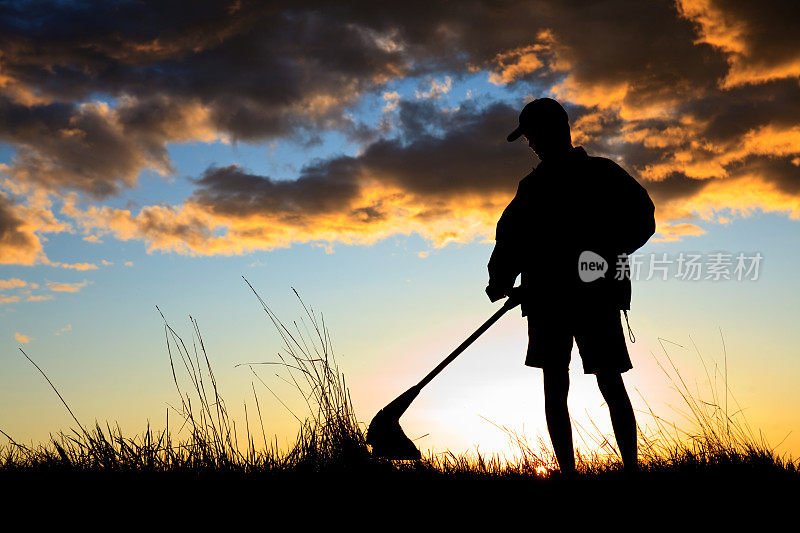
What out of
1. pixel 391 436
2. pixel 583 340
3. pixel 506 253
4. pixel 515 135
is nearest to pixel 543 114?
pixel 515 135

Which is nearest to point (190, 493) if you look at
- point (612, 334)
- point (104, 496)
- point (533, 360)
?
point (104, 496)

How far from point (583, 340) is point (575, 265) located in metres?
0.47

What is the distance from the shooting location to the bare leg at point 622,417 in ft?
13.8

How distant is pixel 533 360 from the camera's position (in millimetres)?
4402

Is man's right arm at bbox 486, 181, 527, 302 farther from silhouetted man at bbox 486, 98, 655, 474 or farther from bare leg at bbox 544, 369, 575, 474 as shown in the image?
bare leg at bbox 544, 369, 575, 474

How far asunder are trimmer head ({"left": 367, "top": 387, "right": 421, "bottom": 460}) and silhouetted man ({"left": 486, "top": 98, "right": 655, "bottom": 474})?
37.7 inches

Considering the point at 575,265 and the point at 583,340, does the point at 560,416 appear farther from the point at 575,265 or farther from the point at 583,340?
the point at 575,265

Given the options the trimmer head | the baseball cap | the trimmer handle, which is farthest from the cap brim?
the trimmer head

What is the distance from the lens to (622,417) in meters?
4.20

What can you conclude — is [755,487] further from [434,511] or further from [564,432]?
[434,511]

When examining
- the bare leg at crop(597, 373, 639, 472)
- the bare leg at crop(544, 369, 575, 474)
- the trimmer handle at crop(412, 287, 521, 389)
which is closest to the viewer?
the bare leg at crop(597, 373, 639, 472)

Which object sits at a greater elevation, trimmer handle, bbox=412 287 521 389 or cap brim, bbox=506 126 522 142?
cap brim, bbox=506 126 522 142

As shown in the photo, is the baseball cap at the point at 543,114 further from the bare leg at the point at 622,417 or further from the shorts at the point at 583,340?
the bare leg at the point at 622,417

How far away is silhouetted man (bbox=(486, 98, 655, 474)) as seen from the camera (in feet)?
13.9
